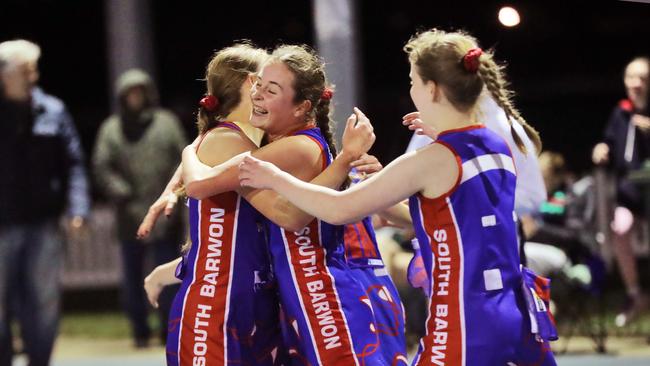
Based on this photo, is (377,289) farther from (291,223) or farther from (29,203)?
(29,203)

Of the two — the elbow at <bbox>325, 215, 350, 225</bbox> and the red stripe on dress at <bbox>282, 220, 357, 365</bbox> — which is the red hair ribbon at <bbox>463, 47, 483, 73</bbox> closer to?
the elbow at <bbox>325, 215, 350, 225</bbox>

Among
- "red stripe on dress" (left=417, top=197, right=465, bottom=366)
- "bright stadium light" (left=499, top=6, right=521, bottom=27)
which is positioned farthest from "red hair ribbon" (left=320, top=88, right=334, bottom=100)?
"red stripe on dress" (left=417, top=197, right=465, bottom=366)

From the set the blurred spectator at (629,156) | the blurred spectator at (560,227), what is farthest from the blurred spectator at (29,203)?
the blurred spectator at (629,156)

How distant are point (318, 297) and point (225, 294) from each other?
0.98 ft

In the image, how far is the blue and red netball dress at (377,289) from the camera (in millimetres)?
3809

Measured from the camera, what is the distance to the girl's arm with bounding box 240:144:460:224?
133 inches

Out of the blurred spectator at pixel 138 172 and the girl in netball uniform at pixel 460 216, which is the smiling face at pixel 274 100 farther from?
the blurred spectator at pixel 138 172

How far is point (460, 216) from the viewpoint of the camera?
3.36 metres

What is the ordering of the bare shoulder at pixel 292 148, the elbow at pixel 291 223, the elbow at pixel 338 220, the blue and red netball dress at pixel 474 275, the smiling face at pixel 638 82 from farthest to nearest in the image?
the smiling face at pixel 638 82
the bare shoulder at pixel 292 148
the elbow at pixel 291 223
the elbow at pixel 338 220
the blue and red netball dress at pixel 474 275

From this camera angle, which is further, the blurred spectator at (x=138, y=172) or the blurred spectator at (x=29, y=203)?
the blurred spectator at (x=138, y=172)

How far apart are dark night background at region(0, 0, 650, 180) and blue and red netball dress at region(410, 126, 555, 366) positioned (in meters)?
14.9

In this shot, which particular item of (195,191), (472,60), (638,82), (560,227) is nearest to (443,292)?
(472,60)

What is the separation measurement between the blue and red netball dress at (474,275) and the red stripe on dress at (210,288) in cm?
70

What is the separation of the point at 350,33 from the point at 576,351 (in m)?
2.54
